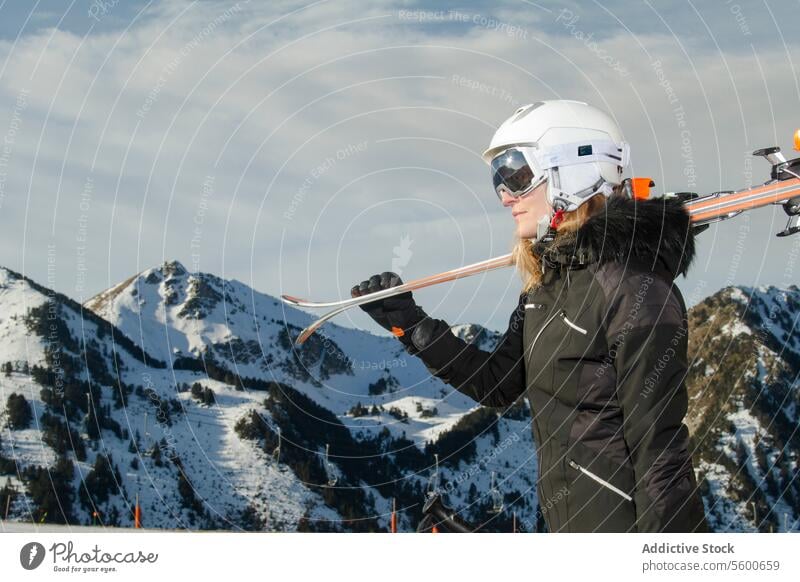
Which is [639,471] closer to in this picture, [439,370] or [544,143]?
[439,370]

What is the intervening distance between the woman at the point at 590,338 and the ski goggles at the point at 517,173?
0.01 meters

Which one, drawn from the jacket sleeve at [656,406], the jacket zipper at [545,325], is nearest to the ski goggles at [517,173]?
the jacket zipper at [545,325]

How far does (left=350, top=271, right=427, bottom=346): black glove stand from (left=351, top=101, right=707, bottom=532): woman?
1.81ft

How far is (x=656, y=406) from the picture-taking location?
496cm

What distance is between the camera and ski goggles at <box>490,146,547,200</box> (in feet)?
21.5

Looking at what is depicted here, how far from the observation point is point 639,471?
5.04 m

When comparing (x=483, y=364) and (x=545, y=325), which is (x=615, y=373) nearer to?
(x=545, y=325)

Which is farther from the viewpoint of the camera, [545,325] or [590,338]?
[545,325]

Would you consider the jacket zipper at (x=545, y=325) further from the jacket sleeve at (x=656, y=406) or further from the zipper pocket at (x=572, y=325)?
the jacket sleeve at (x=656, y=406)

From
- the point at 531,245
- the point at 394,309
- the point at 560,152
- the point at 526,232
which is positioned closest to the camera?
the point at 531,245

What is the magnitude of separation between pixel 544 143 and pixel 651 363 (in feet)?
7.41

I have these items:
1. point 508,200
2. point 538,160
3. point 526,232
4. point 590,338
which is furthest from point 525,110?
point 590,338

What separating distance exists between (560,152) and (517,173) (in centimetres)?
35
